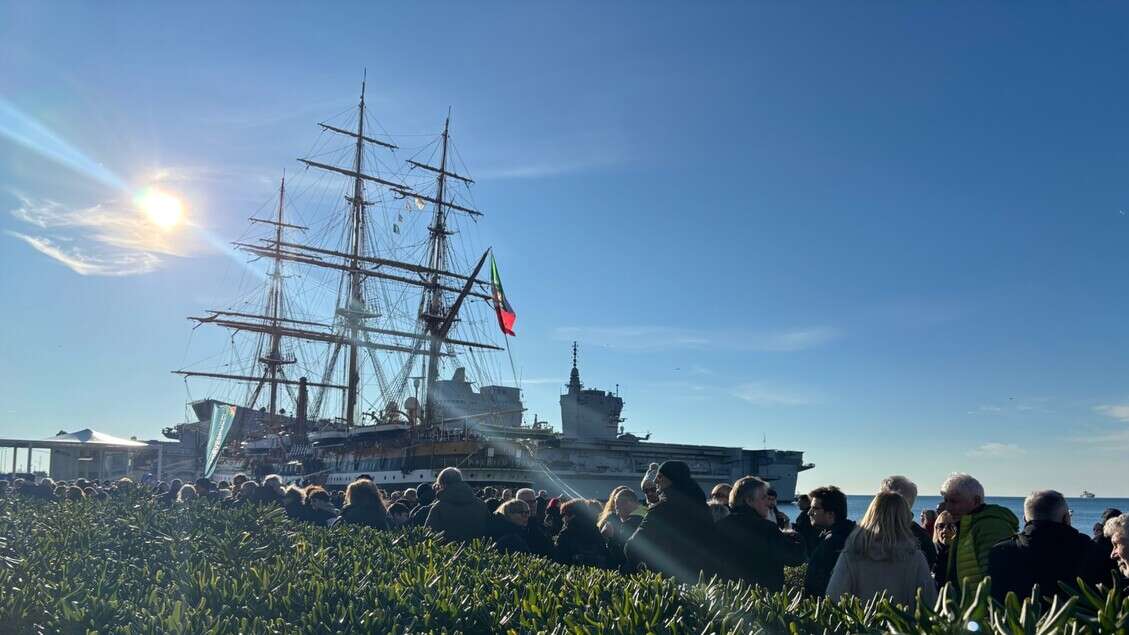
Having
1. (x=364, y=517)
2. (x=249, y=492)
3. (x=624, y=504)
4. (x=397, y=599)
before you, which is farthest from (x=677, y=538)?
(x=249, y=492)

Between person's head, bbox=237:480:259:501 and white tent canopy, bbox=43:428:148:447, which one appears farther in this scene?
white tent canopy, bbox=43:428:148:447

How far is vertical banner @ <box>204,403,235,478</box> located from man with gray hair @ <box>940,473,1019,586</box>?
1861cm

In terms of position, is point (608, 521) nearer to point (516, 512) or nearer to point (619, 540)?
point (619, 540)

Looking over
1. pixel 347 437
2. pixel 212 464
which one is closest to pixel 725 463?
pixel 347 437

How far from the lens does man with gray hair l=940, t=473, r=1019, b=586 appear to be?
5.25 meters

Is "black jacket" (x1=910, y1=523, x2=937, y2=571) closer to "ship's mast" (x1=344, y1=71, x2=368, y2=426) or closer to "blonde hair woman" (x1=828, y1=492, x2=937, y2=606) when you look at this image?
"blonde hair woman" (x1=828, y1=492, x2=937, y2=606)

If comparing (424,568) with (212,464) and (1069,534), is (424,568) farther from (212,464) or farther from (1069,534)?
(212,464)

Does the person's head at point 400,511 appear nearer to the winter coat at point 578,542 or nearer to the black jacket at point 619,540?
the winter coat at point 578,542

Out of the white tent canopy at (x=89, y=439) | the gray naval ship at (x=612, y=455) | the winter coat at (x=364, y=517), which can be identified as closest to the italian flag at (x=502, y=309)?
the gray naval ship at (x=612, y=455)

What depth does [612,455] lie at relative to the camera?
48.2 meters

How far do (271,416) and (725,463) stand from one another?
43633mm

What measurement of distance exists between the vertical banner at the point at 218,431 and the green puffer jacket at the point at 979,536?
1874 centimetres

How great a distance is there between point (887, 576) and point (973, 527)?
1.03 meters

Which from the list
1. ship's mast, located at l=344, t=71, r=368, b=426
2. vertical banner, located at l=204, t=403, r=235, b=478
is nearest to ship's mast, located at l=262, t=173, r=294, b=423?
ship's mast, located at l=344, t=71, r=368, b=426
